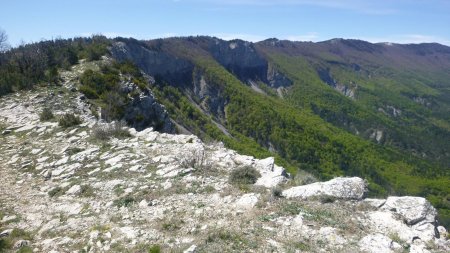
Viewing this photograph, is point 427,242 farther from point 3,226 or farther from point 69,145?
point 69,145

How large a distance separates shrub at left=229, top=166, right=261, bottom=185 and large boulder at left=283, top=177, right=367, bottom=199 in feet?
5.33

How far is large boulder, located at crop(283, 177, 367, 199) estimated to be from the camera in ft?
44.1

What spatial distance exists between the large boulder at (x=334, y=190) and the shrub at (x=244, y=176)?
1625mm

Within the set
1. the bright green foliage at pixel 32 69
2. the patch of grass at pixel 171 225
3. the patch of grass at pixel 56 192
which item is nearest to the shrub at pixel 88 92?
the bright green foliage at pixel 32 69

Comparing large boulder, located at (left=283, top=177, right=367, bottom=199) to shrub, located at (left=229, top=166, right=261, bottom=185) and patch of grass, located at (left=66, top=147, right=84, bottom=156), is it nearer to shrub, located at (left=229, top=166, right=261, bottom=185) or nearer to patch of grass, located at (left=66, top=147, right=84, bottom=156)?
shrub, located at (left=229, top=166, right=261, bottom=185)

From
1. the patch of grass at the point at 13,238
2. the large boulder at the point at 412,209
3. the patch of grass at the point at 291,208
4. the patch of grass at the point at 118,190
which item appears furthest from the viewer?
the patch of grass at the point at 118,190

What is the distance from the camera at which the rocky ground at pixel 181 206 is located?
35.6 ft

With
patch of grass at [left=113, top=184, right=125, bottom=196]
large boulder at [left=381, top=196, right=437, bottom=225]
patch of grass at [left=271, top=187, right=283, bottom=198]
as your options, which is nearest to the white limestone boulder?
large boulder at [left=381, top=196, right=437, bottom=225]

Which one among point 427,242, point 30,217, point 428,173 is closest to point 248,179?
point 427,242

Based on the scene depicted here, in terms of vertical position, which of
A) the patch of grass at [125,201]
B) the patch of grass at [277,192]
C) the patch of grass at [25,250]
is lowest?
the patch of grass at [25,250]

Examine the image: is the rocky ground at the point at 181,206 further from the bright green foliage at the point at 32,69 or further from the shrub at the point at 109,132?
the bright green foliage at the point at 32,69

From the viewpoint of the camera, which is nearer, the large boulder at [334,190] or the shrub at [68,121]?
the large boulder at [334,190]

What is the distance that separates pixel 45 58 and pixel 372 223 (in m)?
40.5

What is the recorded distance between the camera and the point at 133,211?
12961 millimetres
